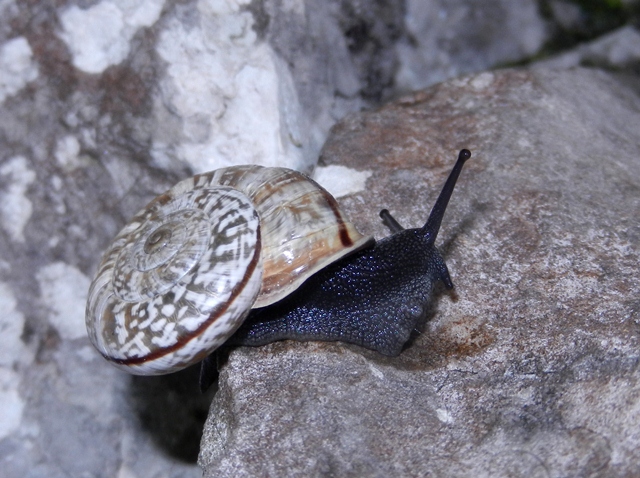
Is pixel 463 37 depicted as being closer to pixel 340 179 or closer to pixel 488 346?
pixel 340 179

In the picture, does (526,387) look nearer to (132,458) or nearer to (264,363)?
(264,363)

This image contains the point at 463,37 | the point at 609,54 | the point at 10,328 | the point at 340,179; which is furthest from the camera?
the point at 463,37

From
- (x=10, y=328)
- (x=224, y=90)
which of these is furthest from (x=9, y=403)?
(x=224, y=90)

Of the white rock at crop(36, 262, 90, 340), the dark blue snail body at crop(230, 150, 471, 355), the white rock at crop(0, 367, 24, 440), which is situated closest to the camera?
the dark blue snail body at crop(230, 150, 471, 355)

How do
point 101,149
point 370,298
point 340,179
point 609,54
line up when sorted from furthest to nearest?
point 609,54 → point 101,149 → point 340,179 → point 370,298

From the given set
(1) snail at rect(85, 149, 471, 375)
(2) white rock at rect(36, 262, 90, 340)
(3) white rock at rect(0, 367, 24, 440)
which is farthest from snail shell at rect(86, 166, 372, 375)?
(3) white rock at rect(0, 367, 24, 440)

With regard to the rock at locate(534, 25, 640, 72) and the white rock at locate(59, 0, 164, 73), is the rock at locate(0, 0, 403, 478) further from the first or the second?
the rock at locate(534, 25, 640, 72)

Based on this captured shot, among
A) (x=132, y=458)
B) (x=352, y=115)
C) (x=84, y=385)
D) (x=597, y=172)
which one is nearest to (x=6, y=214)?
(x=84, y=385)
